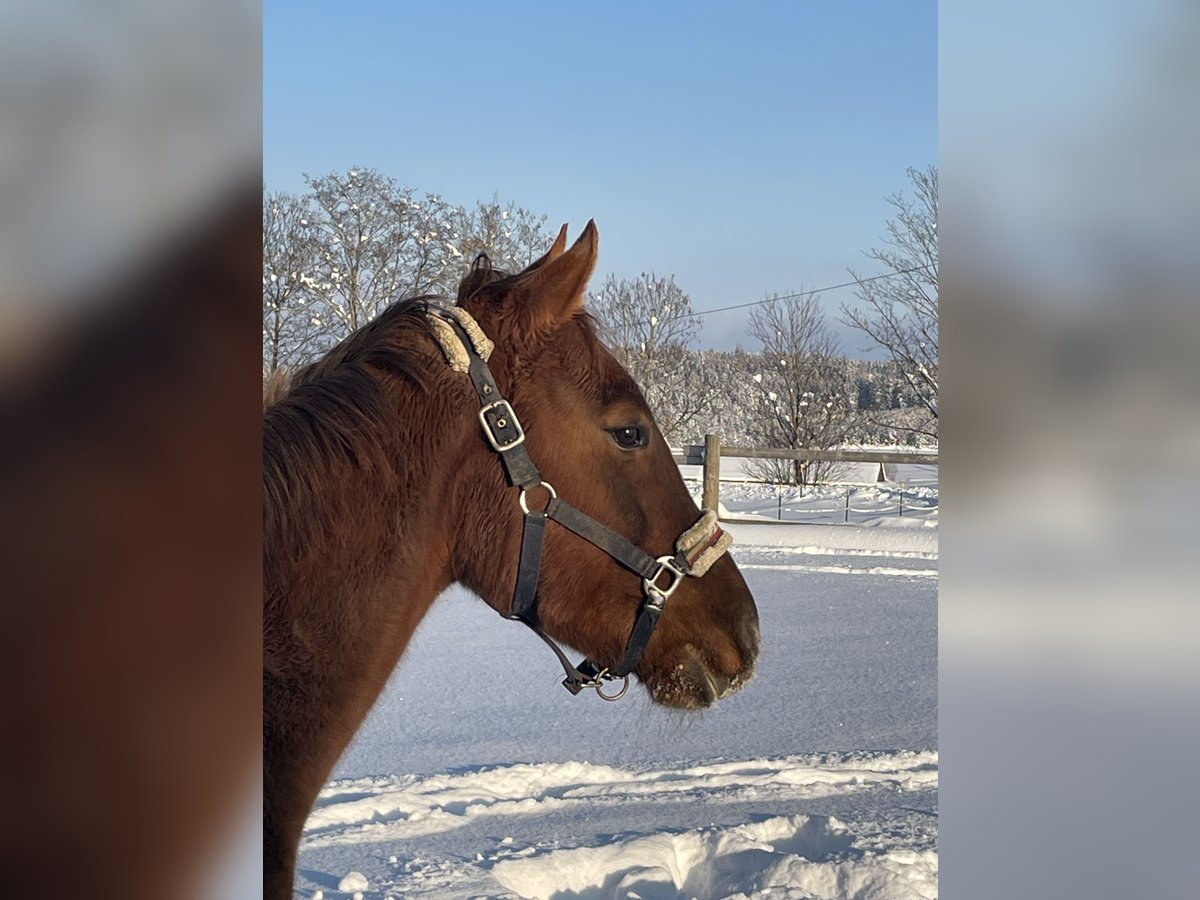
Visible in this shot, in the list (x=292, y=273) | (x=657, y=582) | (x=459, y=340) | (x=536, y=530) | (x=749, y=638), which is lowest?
(x=749, y=638)

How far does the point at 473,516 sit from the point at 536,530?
0.35ft

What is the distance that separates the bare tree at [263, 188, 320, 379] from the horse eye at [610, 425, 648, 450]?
8191mm

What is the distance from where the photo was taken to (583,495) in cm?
150

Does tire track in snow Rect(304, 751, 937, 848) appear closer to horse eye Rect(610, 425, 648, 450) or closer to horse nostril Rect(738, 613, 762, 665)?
horse nostril Rect(738, 613, 762, 665)

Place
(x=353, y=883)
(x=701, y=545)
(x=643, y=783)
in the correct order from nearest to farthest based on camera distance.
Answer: (x=701, y=545) < (x=353, y=883) < (x=643, y=783)

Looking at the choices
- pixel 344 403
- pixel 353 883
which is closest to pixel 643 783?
pixel 353 883

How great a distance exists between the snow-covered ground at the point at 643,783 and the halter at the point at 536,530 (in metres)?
0.29

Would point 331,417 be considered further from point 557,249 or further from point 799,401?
point 799,401

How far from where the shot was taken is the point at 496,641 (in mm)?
6871

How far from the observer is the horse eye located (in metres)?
1.53

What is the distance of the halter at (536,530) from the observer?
1.43 m
